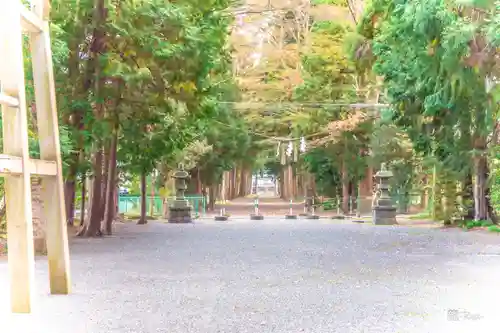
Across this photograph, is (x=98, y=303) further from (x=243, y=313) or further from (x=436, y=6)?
(x=436, y=6)

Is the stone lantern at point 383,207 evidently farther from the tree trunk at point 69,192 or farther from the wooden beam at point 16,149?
the wooden beam at point 16,149

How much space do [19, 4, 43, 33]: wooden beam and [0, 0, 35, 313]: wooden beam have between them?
0.26 metres

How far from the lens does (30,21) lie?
27.9ft

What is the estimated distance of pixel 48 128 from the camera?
29.6ft

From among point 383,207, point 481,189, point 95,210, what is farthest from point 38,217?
point 383,207

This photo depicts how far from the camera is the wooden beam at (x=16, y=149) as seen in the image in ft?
25.5

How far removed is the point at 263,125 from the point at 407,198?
30.8ft

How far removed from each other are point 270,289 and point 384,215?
69.6ft

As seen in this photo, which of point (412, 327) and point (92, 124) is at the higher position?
point (92, 124)

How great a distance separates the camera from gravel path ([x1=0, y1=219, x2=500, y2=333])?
7.54 meters

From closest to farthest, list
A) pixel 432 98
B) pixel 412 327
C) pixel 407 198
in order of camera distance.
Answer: pixel 412 327, pixel 432 98, pixel 407 198

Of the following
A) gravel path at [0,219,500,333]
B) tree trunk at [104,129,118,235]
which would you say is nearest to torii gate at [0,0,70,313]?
gravel path at [0,219,500,333]

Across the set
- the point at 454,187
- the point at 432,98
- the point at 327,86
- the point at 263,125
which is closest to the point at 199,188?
the point at 263,125

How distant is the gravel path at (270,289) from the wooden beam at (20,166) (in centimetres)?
135
